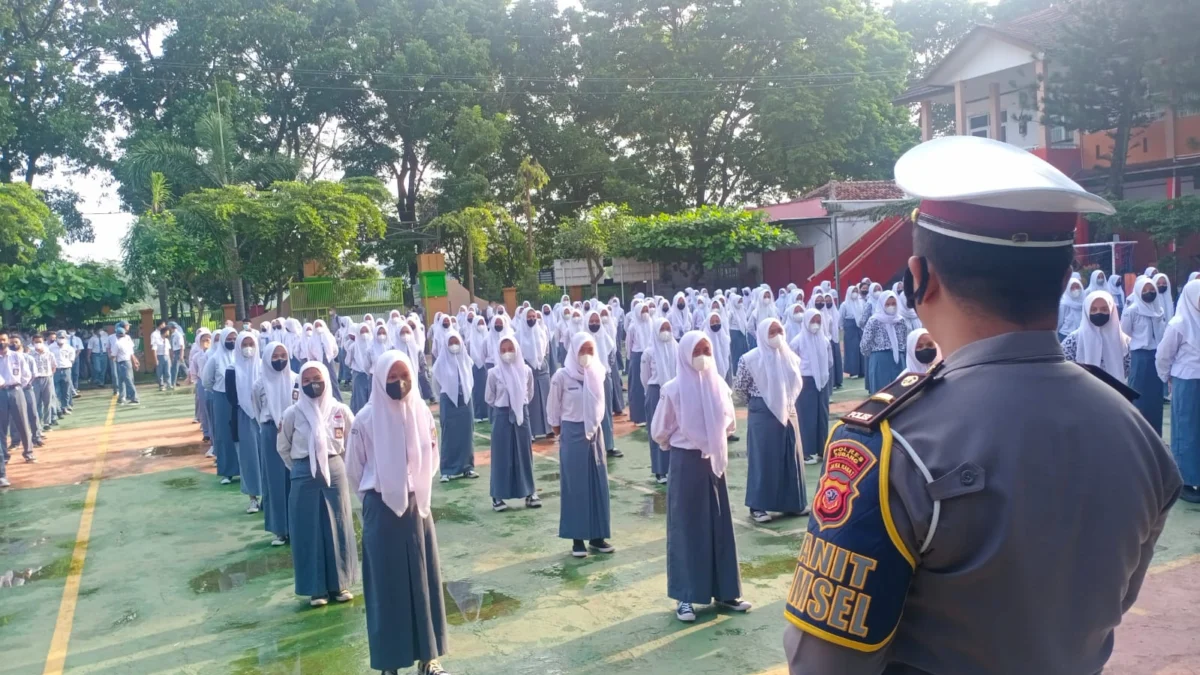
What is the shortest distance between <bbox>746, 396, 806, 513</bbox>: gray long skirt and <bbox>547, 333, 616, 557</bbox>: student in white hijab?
1.35 m

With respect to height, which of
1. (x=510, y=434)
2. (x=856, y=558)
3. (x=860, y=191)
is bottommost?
(x=510, y=434)

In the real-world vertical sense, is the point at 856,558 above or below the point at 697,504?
above

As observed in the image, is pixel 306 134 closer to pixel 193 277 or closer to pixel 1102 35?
pixel 193 277

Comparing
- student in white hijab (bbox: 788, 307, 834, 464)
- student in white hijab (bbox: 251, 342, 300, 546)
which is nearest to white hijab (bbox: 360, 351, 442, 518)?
student in white hijab (bbox: 251, 342, 300, 546)

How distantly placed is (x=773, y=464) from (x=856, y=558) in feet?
21.1

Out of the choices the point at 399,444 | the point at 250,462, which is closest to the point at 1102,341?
the point at 399,444

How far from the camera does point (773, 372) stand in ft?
24.8

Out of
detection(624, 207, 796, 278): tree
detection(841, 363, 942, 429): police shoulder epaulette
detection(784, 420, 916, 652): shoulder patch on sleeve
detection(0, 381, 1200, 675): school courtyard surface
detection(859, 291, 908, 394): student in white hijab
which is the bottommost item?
detection(0, 381, 1200, 675): school courtyard surface

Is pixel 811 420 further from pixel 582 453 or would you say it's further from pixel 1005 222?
pixel 1005 222

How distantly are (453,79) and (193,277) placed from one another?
428 inches

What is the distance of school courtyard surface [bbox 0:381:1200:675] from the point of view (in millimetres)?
5129

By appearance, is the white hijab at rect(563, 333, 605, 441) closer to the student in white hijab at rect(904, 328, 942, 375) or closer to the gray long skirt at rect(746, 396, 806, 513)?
the gray long skirt at rect(746, 396, 806, 513)

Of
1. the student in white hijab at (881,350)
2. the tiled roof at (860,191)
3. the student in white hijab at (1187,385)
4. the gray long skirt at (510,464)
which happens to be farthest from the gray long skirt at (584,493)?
the tiled roof at (860,191)

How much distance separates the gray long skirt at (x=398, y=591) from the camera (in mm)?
4910
